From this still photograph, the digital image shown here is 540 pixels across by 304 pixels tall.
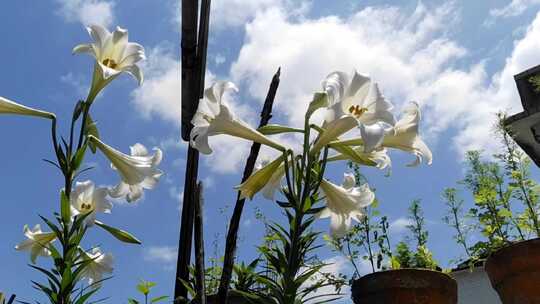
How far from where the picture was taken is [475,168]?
2.42 m

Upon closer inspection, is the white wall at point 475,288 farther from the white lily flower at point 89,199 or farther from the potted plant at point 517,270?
the white lily flower at point 89,199

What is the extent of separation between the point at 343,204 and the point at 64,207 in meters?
0.45

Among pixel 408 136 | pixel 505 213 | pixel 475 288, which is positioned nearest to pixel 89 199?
pixel 408 136

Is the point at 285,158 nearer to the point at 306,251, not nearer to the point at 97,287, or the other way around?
the point at 306,251

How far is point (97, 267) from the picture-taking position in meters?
1.13

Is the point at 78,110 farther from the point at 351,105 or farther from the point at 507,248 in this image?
the point at 507,248

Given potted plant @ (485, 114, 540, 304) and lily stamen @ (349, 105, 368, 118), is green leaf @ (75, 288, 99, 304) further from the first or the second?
potted plant @ (485, 114, 540, 304)

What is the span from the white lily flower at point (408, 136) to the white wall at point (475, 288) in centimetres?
442

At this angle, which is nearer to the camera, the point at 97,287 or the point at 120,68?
the point at 97,287

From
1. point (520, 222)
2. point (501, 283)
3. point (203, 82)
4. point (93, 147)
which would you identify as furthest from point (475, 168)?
point (93, 147)

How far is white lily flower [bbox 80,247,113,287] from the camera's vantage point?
1130 millimetres

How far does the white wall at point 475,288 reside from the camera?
5.15 m

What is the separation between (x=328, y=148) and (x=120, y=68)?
1.44 feet

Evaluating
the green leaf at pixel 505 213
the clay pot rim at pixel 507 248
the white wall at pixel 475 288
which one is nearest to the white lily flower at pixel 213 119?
the clay pot rim at pixel 507 248
